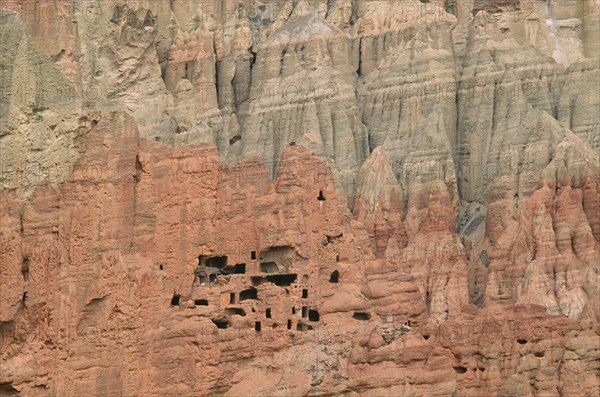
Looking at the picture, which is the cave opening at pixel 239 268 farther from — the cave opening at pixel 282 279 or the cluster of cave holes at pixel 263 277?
the cave opening at pixel 282 279

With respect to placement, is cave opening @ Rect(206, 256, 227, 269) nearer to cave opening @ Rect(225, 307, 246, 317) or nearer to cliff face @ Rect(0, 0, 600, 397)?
cliff face @ Rect(0, 0, 600, 397)

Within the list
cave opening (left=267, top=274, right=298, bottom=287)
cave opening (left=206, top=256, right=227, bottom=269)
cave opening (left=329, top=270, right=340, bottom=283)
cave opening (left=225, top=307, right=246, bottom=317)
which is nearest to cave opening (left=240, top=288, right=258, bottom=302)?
cave opening (left=225, top=307, right=246, bottom=317)

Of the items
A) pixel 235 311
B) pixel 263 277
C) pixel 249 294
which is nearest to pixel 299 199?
pixel 263 277

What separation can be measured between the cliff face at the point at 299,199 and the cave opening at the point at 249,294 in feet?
0.19

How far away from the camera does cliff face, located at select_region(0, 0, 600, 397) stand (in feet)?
247

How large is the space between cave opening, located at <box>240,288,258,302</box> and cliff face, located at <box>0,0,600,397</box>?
0.06 m

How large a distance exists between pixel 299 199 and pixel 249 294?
7.54 feet

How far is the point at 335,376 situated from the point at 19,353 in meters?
6.69

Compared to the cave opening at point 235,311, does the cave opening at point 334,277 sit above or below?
above

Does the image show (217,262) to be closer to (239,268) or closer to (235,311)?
(239,268)

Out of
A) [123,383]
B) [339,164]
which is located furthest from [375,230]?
[123,383]

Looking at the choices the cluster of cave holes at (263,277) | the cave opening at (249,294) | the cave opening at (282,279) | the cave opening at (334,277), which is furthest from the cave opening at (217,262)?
the cave opening at (334,277)

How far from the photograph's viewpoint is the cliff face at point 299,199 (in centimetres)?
7531

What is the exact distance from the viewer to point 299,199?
256 feet
